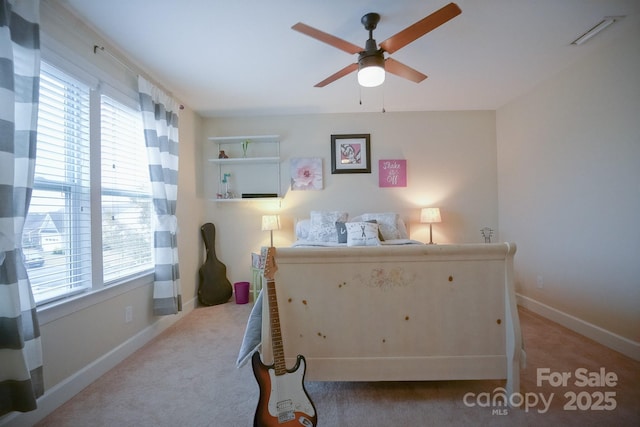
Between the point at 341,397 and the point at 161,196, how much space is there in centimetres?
216

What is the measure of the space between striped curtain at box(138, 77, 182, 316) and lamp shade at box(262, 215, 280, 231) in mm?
1068

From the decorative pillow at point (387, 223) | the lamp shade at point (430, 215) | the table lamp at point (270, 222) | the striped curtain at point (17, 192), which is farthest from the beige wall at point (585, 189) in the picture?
the striped curtain at point (17, 192)

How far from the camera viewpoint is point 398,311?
4.79ft

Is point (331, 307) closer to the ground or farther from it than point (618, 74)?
closer to the ground

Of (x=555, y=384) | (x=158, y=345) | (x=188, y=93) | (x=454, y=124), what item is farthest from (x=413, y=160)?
(x=158, y=345)

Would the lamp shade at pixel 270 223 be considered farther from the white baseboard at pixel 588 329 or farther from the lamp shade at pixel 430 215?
the white baseboard at pixel 588 329

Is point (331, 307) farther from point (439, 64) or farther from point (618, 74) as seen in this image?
point (618, 74)

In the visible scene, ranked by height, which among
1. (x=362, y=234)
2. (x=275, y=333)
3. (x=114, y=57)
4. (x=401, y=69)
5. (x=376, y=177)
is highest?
(x=114, y=57)

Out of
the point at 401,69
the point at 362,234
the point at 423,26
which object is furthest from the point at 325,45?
the point at 362,234

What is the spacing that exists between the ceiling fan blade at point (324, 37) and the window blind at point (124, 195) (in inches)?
63.5

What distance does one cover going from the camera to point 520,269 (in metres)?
3.06

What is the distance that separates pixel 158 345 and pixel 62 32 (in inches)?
92.9

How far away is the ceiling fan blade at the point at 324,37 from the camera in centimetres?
152

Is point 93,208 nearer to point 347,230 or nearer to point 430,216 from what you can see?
point 347,230
